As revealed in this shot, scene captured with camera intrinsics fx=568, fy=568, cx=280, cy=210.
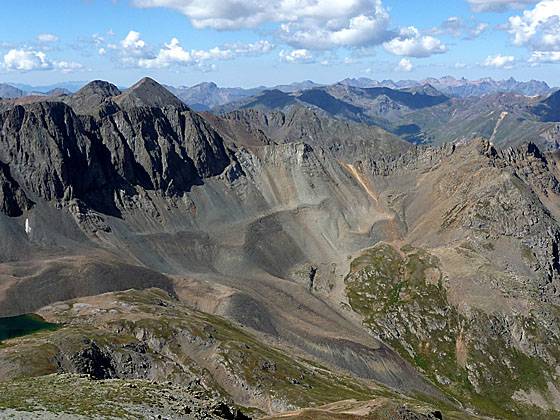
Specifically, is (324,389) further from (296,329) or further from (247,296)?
(247,296)

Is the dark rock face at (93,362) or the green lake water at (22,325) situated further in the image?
the green lake water at (22,325)

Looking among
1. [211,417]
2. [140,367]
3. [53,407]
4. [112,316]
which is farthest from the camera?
[112,316]

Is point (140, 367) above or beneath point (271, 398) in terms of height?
above

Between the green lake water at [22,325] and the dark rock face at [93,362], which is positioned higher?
the dark rock face at [93,362]

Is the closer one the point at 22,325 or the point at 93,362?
the point at 93,362

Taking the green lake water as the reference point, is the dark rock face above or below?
above

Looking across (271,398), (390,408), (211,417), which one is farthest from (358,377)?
(211,417)

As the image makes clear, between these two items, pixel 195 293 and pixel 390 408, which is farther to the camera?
pixel 195 293

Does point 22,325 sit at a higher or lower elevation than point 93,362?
lower
